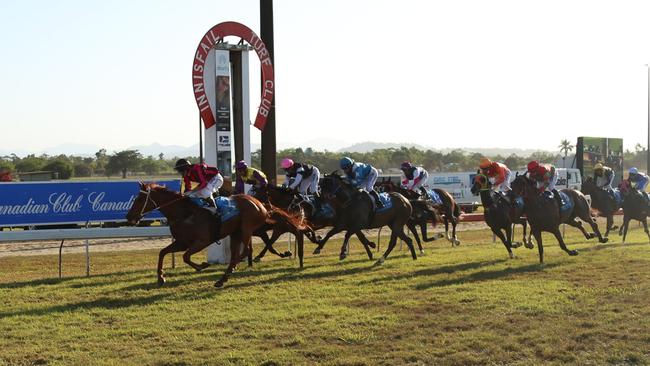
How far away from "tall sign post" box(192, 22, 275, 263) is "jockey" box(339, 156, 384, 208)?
7.75 ft

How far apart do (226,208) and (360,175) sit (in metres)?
3.73

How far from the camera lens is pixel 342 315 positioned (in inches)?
342

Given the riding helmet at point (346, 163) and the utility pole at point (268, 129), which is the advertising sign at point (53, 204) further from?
the riding helmet at point (346, 163)

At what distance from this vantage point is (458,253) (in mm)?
15906

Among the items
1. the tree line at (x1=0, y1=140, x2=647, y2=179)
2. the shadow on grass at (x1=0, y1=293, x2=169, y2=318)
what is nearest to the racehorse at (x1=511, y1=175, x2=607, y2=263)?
the shadow on grass at (x1=0, y1=293, x2=169, y2=318)

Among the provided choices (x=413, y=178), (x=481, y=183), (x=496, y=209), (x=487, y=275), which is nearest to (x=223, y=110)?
(x=481, y=183)

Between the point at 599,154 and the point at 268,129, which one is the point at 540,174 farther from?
the point at 599,154

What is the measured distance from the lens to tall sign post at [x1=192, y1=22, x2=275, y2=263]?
14680mm

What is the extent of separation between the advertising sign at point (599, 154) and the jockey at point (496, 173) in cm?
2977

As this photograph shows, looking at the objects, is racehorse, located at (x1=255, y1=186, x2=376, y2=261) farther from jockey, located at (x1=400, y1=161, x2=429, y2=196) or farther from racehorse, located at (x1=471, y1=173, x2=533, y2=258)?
jockey, located at (x1=400, y1=161, x2=429, y2=196)

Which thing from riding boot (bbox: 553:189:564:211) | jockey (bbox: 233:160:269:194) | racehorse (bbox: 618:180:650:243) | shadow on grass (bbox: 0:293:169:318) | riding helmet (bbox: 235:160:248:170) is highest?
riding helmet (bbox: 235:160:248:170)

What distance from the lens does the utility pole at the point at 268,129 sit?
19406mm

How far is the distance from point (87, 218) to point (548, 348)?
41.4 ft

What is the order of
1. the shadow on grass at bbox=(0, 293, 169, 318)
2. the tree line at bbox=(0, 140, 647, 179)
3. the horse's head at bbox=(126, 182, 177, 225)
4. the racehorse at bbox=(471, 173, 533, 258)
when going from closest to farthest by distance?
the shadow on grass at bbox=(0, 293, 169, 318)
the horse's head at bbox=(126, 182, 177, 225)
the racehorse at bbox=(471, 173, 533, 258)
the tree line at bbox=(0, 140, 647, 179)
